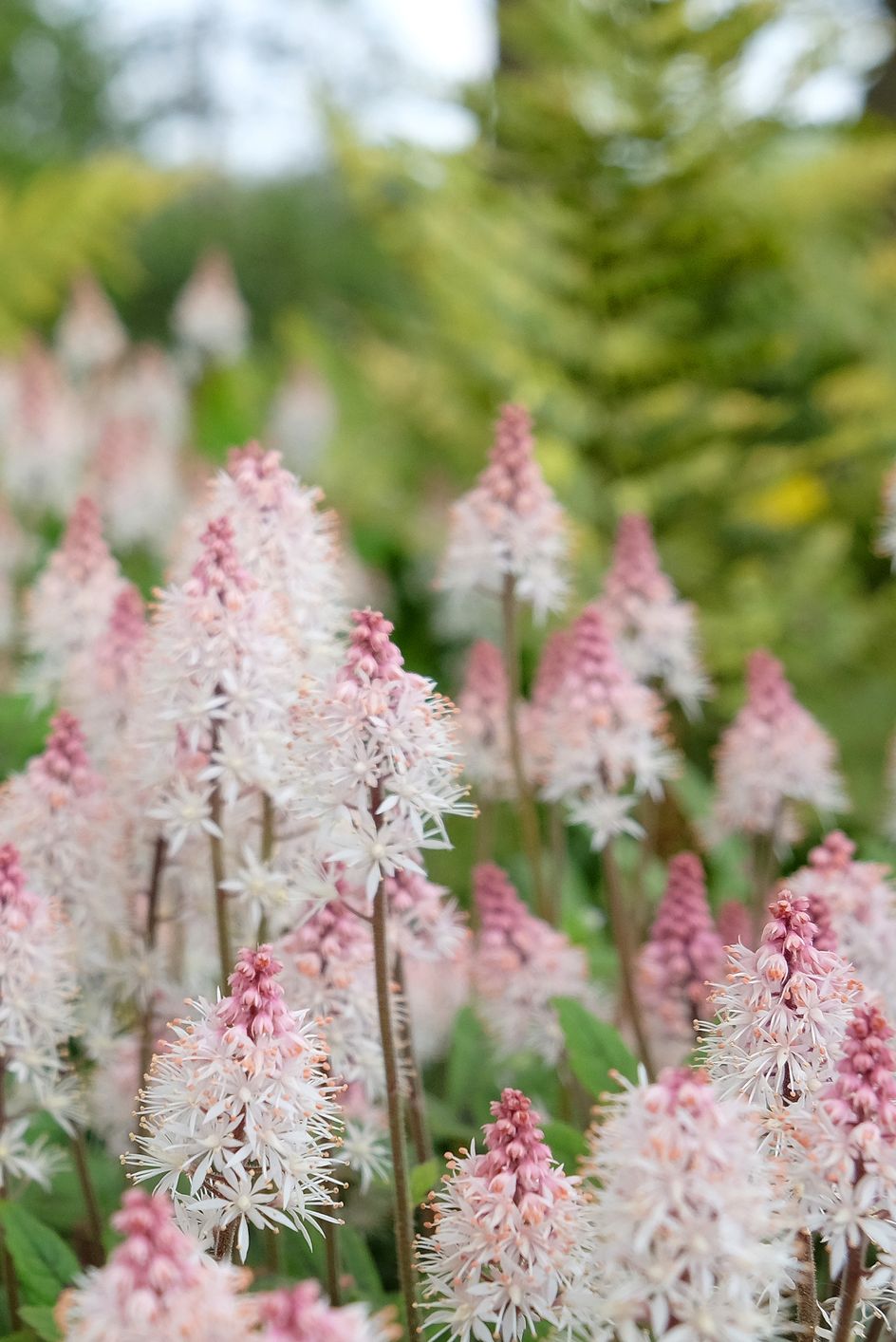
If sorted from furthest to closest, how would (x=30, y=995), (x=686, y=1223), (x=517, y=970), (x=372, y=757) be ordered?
1. (x=517, y=970)
2. (x=30, y=995)
3. (x=372, y=757)
4. (x=686, y=1223)

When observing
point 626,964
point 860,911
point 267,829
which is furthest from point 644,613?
point 267,829

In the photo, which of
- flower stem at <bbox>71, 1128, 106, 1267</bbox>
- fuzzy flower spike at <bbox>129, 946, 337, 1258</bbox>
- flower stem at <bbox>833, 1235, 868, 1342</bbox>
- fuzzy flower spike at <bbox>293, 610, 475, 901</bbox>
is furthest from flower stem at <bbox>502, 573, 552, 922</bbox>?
flower stem at <bbox>833, 1235, 868, 1342</bbox>

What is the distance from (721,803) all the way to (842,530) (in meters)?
3.18

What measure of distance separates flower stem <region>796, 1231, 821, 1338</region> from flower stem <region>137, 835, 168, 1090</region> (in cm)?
80

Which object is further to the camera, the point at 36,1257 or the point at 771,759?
the point at 771,759

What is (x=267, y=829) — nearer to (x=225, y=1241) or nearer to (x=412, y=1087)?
(x=412, y=1087)

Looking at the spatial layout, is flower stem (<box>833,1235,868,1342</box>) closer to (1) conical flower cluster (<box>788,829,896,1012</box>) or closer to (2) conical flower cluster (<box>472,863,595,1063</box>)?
(1) conical flower cluster (<box>788,829,896,1012</box>)

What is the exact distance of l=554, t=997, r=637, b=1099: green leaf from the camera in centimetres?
152

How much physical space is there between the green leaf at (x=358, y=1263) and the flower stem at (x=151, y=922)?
309 mm

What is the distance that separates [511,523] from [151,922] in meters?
0.76

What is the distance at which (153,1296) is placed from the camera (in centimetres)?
80

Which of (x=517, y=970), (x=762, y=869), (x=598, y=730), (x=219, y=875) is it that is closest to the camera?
(x=219, y=875)

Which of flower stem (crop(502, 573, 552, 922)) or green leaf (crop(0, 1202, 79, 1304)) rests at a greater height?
flower stem (crop(502, 573, 552, 922))

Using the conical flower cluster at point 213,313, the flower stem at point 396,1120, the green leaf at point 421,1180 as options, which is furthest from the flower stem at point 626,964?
the conical flower cluster at point 213,313
